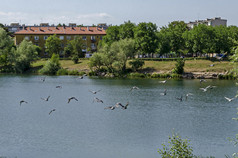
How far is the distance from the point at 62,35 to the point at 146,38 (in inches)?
1956

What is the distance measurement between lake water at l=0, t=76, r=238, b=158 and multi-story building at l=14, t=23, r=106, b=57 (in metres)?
87.2

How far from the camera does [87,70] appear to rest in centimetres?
11512

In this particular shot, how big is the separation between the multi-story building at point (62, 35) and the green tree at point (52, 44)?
8.45m

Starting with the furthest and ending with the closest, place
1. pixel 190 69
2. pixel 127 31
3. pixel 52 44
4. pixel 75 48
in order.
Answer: pixel 52 44 → pixel 75 48 → pixel 127 31 → pixel 190 69

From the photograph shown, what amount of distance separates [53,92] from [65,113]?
78.6ft

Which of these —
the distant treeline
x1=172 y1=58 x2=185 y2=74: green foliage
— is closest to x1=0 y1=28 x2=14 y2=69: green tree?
the distant treeline

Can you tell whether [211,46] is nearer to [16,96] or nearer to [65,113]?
[16,96]

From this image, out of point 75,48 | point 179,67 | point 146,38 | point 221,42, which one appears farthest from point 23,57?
point 221,42

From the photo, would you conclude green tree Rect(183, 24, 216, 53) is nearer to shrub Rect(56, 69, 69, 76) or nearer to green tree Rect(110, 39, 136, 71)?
green tree Rect(110, 39, 136, 71)

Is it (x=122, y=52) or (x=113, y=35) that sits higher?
(x=113, y=35)

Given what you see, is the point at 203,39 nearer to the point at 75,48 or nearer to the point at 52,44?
the point at 75,48

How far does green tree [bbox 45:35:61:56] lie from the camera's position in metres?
140

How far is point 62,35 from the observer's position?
15488cm

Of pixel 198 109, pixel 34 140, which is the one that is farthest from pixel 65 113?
pixel 198 109
